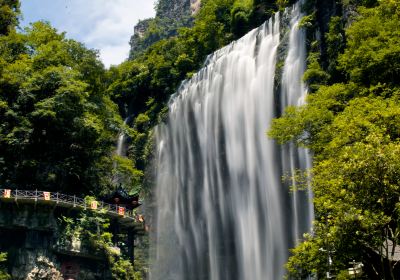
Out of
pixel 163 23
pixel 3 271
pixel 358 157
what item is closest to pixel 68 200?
pixel 3 271

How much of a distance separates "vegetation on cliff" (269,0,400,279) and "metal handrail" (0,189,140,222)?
18291mm

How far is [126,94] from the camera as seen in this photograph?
66000 millimetres

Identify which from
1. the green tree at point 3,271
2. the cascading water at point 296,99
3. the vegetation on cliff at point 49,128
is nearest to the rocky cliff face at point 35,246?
the green tree at point 3,271

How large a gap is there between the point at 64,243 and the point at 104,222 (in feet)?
13.7

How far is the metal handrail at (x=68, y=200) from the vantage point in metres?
37.6

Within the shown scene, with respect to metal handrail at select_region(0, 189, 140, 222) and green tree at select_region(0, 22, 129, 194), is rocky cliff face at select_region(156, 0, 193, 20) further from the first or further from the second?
metal handrail at select_region(0, 189, 140, 222)

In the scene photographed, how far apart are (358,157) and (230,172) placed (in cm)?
2971

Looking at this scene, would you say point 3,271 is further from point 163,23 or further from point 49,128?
point 163,23

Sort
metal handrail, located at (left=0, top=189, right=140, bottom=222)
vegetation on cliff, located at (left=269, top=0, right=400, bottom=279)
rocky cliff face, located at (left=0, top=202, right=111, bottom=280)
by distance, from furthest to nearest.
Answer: metal handrail, located at (left=0, top=189, right=140, bottom=222), rocky cliff face, located at (left=0, top=202, right=111, bottom=280), vegetation on cliff, located at (left=269, top=0, right=400, bottom=279)

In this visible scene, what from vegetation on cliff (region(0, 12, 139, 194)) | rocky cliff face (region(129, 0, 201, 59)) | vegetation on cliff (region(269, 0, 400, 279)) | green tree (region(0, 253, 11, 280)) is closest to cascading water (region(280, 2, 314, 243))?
vegetation on cliff (region(269, 0, 400, 279))

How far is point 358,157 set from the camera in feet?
53.8

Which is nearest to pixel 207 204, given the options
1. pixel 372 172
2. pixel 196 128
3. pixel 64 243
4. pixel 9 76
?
pixel 196 128

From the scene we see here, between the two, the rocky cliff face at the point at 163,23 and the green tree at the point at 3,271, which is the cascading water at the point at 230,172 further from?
the rocky cliff face at the point at 163,23

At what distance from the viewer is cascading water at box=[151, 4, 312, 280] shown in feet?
133
